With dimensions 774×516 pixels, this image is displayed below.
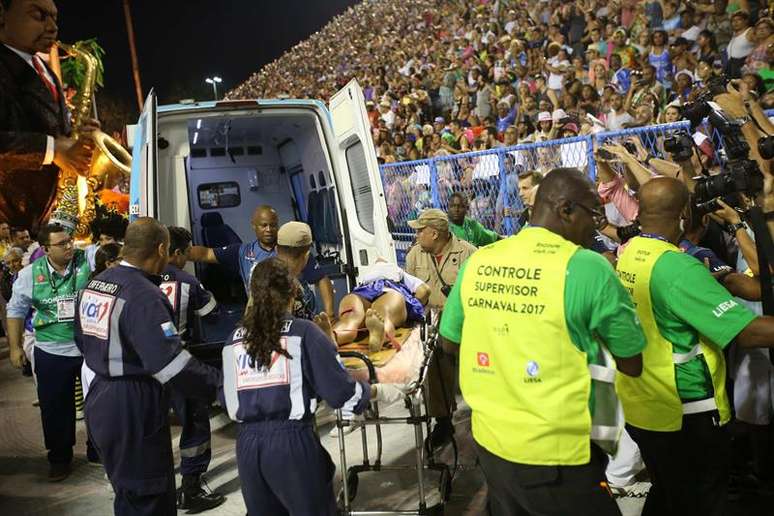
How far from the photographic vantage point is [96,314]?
291 centimetres

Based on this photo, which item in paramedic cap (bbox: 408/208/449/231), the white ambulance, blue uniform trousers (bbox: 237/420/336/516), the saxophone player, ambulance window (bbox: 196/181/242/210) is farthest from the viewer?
ambulance window (bbox: 196/181/242/210)

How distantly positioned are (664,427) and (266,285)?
5.61ft

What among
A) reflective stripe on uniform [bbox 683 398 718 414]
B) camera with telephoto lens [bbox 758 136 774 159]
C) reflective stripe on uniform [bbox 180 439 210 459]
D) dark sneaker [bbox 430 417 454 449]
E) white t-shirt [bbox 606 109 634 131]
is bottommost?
dark sneaker [bbox 430 417 454 449]

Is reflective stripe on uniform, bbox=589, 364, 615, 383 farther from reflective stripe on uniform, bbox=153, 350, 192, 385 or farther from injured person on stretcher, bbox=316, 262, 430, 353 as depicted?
injured person on stretcher, bbox=316, 262, 430, 353

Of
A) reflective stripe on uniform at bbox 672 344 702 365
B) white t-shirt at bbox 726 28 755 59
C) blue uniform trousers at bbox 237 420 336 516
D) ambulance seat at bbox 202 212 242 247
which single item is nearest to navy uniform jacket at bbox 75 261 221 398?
blue uniform trousers at bbox 237 420 336 516

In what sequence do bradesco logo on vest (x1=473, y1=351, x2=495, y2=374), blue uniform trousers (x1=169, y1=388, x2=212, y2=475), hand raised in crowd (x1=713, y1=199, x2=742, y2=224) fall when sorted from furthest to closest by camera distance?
blue uniform trousers (x1=169, y1=388, x2=212, y2=475) → hand raised in crowd (x1=713, y1=199, x2=742, y2=224) → bradesco logo on vest (x1=473, y1=351, x2=495, y2=374)

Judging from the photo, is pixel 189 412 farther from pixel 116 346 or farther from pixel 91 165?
pixel 91 165

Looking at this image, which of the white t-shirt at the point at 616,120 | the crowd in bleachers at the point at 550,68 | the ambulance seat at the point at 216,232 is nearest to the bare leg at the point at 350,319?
the ambulance seat at the point at 216,232

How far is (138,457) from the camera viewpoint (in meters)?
2.92

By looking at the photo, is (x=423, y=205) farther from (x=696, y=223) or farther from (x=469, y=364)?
(x=469, y=364)

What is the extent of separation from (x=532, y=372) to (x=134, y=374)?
1.87 meters

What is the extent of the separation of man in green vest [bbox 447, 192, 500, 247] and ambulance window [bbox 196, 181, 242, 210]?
Result: 2.43 meters

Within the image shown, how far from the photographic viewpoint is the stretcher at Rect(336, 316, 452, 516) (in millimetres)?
3318

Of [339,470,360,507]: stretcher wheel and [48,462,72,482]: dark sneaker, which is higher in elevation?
[339,470,360,507]: stretcher wheel
